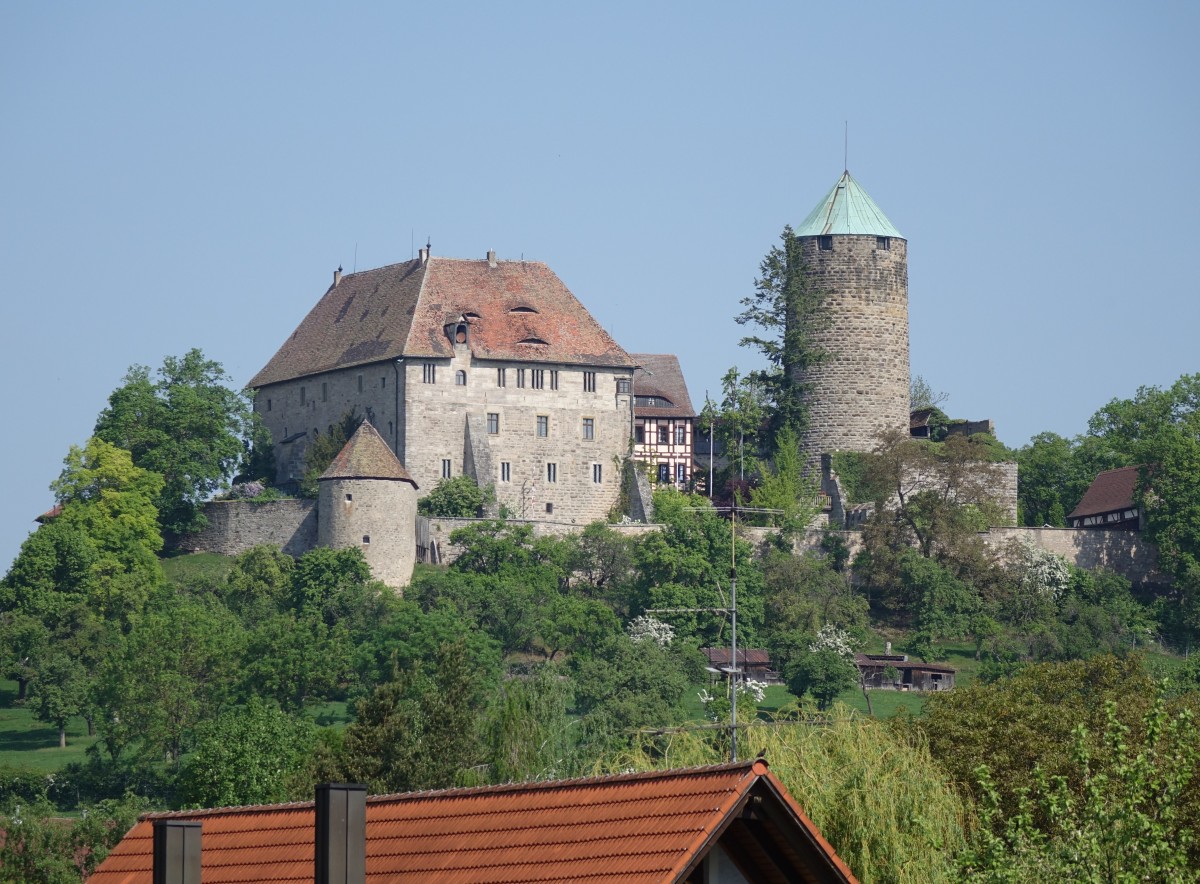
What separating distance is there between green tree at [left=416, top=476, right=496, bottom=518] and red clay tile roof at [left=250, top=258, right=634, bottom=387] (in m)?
4.91

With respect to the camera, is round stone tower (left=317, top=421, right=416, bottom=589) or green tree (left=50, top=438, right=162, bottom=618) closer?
round stone tower (left=317, top=421, right=416, bottom=589)

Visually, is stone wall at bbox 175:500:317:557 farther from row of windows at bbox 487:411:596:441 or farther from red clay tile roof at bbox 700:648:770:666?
red clay tile roof at bbox 700:648:770:666

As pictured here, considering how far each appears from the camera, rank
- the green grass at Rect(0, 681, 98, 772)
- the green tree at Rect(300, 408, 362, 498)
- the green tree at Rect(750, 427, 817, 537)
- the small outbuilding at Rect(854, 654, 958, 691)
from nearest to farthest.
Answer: the green grass at Rect(0, 681, 98, 772) < the small outbuilding at Rect(854, 654, 958, 691) < the green tree at Rect(300, 408, 362, 498) < the green tree at Rect(750, 427, 817, 537)

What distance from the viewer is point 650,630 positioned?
82.2 metres

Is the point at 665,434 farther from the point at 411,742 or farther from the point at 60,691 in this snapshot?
the point at 411,742

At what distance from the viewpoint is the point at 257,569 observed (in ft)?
268

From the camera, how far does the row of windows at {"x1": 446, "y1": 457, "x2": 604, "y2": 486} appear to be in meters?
85.1

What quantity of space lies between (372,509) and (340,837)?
2540 inches

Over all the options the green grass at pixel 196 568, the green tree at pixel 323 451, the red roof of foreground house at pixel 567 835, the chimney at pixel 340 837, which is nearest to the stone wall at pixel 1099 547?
the green tree at pixel 323 451

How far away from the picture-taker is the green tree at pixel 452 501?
273ft

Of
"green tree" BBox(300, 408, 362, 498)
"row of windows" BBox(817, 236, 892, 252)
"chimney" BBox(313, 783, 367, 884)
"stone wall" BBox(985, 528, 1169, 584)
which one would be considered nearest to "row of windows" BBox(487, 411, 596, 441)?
"green tree" BBox(300, 408, 362, 498)

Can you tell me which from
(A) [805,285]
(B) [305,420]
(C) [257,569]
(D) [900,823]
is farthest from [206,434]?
(D) [900,823]

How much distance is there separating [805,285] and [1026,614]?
12.9 meters

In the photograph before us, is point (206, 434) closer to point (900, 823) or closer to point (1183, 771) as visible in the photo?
point (900, 823)
